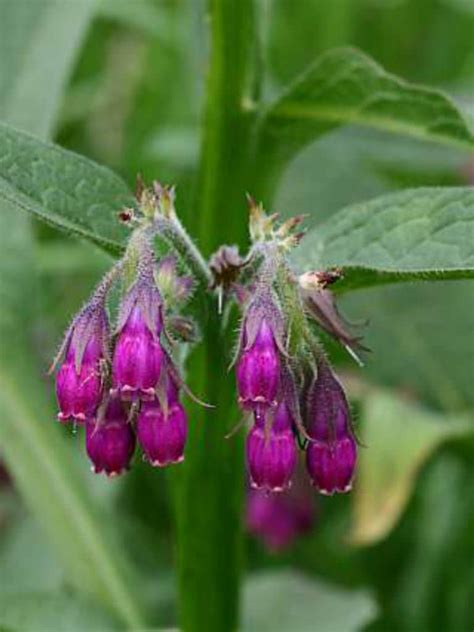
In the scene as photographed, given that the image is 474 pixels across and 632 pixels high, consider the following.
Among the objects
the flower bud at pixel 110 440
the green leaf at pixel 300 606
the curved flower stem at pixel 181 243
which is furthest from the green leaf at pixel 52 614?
the curved flower stem at pixel 181 243

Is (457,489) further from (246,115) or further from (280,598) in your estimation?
(246,115)

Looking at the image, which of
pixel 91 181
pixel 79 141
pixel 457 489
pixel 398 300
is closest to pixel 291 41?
pixel 79 141

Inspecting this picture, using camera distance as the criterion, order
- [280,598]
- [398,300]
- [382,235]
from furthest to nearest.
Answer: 1. [398,300]
2. [280,598]
3. [382,235]

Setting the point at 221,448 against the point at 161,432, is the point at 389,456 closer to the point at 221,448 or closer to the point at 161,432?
the point at 221,448

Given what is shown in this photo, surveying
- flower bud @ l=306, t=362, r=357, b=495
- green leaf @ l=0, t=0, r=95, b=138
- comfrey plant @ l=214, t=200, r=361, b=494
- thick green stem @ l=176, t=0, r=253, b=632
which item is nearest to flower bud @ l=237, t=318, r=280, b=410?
comfrey plant @ l=214, t=200, r=361, b=494

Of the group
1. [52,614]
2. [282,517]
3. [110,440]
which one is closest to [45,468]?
[52,614]

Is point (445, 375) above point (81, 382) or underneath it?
above
